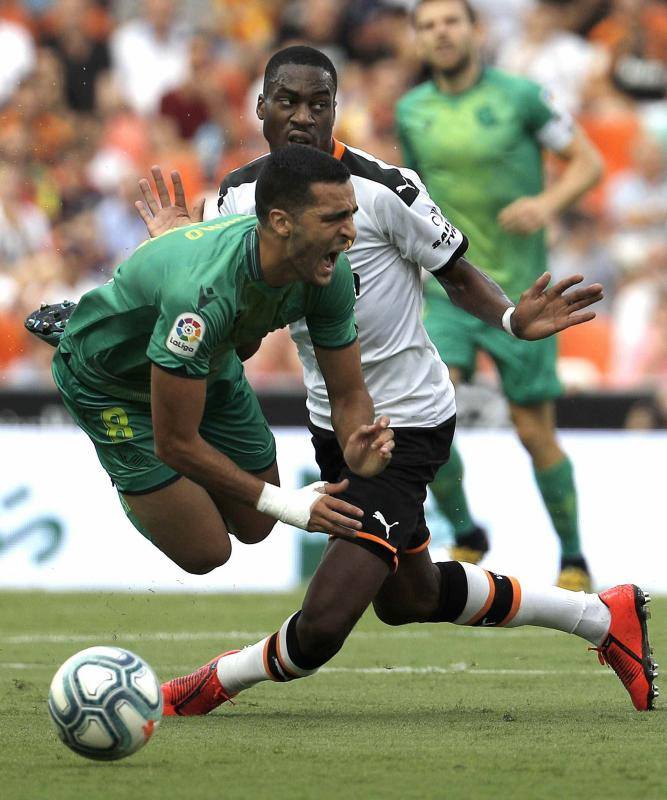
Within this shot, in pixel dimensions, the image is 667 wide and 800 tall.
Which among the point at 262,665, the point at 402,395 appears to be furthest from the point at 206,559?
the point at 402,395

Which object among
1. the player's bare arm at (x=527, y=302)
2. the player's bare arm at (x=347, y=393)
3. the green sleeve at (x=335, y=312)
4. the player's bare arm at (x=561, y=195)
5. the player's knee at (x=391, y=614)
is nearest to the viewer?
the green sleeve at (x=335, y=312)

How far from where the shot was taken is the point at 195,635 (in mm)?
8477

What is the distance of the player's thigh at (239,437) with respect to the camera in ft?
20.9

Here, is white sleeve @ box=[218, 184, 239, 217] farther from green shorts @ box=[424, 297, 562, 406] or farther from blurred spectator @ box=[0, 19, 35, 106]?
blurred spectator @ box=[0, 19, 35, 106]

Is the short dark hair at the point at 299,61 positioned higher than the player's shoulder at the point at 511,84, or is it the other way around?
the short dark hair at the point at 299,61

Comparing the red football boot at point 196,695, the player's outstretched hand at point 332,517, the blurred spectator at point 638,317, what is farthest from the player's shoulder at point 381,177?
the blurred spectator at point 638,317

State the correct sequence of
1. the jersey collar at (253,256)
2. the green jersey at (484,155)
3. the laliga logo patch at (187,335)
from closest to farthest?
the laliga logo patch at (187,335), the jersey collar at (253,256), the green jersey at (484,155)

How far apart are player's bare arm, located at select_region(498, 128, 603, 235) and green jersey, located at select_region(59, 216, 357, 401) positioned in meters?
3.46

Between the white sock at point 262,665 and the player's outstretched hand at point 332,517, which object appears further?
the white sock at point 262,665

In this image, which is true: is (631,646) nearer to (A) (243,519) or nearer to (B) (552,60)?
(A) (243,519)

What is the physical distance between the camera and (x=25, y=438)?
35.5 ft

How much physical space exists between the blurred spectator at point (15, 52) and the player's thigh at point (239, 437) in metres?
9.02

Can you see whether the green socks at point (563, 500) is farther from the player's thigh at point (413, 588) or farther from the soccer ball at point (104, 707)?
the soccer ball at point (104, 707)

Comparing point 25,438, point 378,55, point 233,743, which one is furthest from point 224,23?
point 233,743
